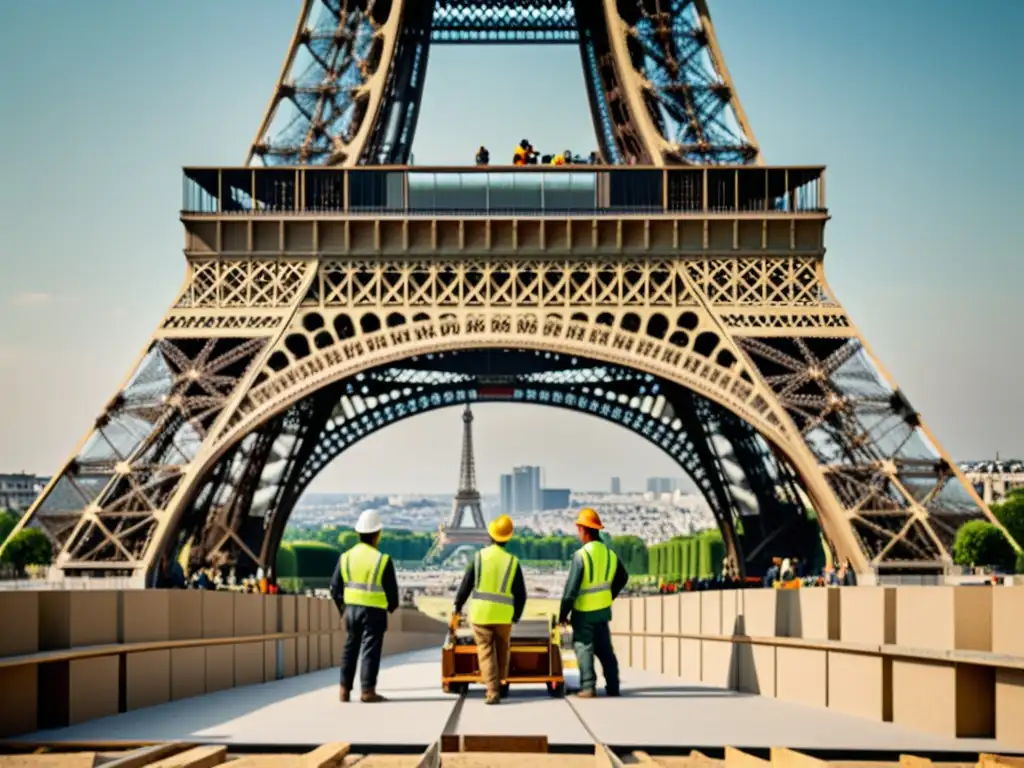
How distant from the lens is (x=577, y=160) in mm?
51688

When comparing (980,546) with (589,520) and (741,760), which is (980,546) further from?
(741,760)

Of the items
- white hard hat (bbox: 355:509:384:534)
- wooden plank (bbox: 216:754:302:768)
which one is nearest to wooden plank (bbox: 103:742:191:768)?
wooden plank (bbox: 216:754:302:768)

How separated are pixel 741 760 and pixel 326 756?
219 centimetres

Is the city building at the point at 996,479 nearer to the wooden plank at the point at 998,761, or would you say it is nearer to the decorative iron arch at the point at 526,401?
the decorative iron arch at the point at 526,401

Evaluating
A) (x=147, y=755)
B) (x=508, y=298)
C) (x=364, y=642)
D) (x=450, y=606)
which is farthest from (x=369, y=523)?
(x=450, y=606)

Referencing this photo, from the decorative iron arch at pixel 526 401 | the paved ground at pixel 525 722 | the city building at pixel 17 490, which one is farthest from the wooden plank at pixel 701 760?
the city building at pixel 17 490

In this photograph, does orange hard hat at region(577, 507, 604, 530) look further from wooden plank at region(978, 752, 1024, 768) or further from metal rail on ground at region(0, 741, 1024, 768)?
wooden plank at region(978, 752, 1024, 768)

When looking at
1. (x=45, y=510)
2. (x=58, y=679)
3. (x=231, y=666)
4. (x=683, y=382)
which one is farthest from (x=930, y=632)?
(x=45, y=510)

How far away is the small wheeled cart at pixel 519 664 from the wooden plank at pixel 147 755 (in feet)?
18.6

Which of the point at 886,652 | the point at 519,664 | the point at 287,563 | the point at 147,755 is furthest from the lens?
the point at 287,563

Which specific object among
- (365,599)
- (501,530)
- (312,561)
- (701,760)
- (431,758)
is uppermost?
(501,530)

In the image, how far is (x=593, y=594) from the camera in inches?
623

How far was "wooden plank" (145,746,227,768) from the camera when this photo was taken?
8945 mm

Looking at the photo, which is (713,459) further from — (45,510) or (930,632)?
(930,632)
